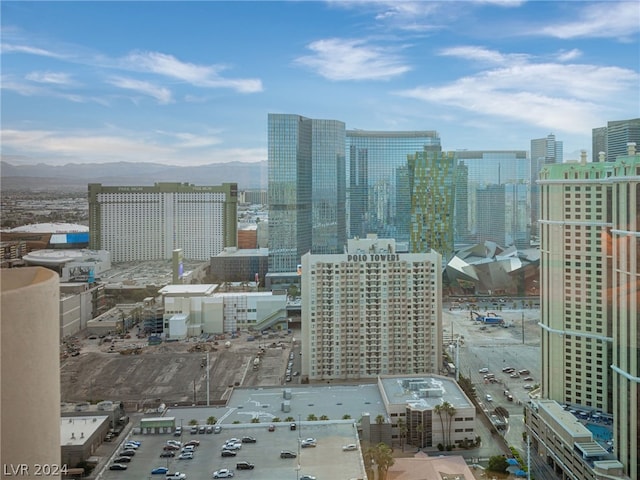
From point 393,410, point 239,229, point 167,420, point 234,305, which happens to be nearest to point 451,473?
point 393,410

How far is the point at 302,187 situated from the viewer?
12.7 m

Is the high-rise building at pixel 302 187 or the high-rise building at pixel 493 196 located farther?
the high-rise building at pixel 493 196

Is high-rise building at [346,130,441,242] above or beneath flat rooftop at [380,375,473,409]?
above

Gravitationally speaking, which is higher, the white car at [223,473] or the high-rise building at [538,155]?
the high-rise building at [538,155]

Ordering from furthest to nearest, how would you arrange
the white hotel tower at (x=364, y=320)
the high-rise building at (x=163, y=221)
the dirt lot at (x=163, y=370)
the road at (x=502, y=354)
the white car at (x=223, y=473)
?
the high-rise building at (x=163, y=221), the white hotel tower at (x=364, y=320), the dirt lot at (x=163, y=370), the road at (x=502, y=354), the white car at (x=223, y=473)

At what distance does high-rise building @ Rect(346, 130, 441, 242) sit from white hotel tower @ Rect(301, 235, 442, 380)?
8713 mm

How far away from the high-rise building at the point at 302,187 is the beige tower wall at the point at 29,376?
11328 mm

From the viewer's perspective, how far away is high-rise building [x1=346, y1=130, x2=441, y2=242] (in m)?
15.0

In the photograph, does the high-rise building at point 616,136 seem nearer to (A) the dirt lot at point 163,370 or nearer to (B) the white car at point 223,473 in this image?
(A) the dirt lot at point 163,370

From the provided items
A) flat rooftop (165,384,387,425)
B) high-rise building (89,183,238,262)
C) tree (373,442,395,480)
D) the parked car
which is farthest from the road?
high-rise building (89,183,238,262)

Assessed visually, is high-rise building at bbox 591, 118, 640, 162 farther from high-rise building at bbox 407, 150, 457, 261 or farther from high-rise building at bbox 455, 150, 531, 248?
high-rise building at bbox 455, 150, 531, 248

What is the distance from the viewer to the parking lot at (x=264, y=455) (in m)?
3.22

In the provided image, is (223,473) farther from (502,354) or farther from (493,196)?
(493,196)

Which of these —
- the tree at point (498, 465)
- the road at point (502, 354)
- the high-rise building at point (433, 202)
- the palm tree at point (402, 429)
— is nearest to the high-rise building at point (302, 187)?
the high-rise building at point (433, 202)
